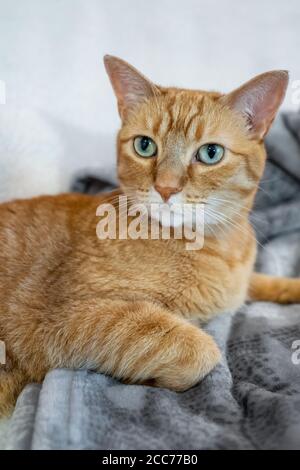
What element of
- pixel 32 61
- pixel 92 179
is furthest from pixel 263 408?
pixel 32 61

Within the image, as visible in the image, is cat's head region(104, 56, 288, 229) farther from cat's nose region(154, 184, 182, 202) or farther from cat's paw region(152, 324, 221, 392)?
cat's paw region(152, 324, 221, 392)

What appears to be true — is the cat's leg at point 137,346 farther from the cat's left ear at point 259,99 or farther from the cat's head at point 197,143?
the cat's left ear at point 259,99

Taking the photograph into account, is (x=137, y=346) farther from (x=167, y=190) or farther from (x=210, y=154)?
(x=210, y=154)

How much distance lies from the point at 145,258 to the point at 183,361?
0.30 m

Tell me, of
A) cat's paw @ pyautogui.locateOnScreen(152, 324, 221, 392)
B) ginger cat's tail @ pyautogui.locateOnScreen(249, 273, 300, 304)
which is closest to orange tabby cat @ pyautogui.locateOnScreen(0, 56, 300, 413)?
cat's paw @ pyautogui.locateOnScreen(152, 324, 221, 392)

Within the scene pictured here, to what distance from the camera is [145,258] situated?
1.27 m

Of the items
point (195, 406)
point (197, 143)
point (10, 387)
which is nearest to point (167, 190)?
point (197, 143)

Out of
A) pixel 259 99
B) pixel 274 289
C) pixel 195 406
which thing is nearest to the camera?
pixel 195 406

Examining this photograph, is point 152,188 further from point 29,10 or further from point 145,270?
point 29,10

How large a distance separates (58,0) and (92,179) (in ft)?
2.42

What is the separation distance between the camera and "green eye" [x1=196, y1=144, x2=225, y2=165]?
4.06 ft

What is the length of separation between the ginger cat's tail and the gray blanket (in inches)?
7.7

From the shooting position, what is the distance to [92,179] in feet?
6.15

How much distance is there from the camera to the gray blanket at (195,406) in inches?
34.9
